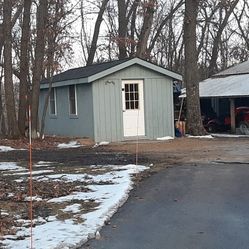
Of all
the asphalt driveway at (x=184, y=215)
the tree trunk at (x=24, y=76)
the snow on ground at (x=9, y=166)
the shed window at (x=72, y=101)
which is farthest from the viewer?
the tree trunk at (x=24, y=76)

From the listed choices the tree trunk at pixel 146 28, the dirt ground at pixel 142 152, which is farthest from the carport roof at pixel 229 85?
the dirt ground at pixel 142 152

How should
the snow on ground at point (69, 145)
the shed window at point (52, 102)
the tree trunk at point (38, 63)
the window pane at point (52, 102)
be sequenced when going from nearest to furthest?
1. the snow on ground at point (69, 145)
2. the tree trunk at point (38, 63)
3. the shed window at point (52, 102)
4. the window pane at point (52, 102)

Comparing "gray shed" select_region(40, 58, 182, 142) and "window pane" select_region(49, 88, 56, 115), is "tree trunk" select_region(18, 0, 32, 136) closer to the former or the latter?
"gray shed" select_region(40, 58, 182, 142)

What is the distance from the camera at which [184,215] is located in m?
7.91

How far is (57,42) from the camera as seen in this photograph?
24.9 metres

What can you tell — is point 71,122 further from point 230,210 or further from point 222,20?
point 222,20

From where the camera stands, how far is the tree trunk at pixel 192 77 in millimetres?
24000

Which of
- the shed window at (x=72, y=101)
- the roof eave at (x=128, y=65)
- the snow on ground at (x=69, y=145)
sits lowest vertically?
the snow on ground at (x=69, y=145)

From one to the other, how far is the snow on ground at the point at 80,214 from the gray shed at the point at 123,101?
8.81 meters

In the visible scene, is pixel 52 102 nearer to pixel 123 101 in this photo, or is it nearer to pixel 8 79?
pixel 8 79

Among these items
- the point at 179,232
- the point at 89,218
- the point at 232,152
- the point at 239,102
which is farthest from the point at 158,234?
the point at 239,102

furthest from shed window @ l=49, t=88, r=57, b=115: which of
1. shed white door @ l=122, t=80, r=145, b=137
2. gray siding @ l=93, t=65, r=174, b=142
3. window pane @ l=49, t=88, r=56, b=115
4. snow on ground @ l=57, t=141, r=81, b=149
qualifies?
shed white door @ l=122, t=80, r=145, b=137

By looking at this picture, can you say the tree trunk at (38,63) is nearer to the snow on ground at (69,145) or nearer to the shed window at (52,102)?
the snow on ground at (69,145)

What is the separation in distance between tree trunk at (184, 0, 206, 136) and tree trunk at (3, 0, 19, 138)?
736 cm
